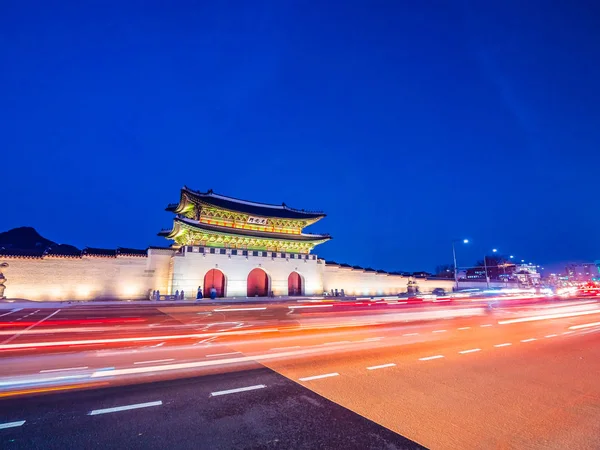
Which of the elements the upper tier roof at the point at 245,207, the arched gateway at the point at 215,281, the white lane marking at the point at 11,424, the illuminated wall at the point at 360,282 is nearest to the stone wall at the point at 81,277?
the arched gateway at the point at 215,281

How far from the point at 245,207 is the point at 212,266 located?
29.8 feet

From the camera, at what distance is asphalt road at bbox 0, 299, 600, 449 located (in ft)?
11.9

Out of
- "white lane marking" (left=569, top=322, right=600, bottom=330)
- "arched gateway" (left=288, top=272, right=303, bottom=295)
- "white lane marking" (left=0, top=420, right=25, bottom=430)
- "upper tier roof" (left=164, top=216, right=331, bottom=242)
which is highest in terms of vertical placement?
"upper tier roof" (left=164, top=216, right=331, bottom=242)

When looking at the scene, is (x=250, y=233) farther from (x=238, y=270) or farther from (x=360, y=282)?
(x=360, y=282)

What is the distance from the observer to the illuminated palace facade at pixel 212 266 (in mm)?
25516

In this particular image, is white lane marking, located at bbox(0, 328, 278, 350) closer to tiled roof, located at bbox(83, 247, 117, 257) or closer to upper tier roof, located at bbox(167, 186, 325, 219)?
tiled roof, located at bbox(83, 247, 117, 257)

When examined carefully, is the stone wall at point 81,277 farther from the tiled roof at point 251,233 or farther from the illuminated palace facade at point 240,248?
the tiled roof at point 251,233

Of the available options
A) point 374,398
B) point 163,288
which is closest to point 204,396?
point 374,398

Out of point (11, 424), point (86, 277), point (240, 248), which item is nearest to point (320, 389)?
point (11, 424)

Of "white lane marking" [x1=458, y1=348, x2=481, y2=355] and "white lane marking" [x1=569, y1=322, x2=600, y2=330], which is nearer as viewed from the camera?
"white lane marking" [x1=458, y1=348, x2=481, y2=355]

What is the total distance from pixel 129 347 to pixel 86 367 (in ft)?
6.96

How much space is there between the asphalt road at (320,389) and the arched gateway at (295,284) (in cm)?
2690

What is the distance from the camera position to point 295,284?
37250 mm

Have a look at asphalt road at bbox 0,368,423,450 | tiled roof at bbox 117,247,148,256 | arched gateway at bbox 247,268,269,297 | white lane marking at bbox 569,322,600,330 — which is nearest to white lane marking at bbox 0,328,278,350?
asphalt road at bbox 0,368,423,450
